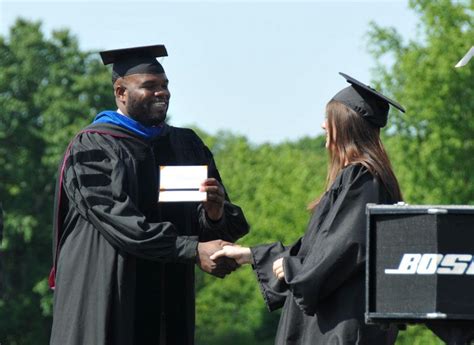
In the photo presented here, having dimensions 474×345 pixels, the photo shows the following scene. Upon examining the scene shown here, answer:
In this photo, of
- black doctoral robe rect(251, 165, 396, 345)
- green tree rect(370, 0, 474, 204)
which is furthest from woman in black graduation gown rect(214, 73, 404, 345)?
green tree rect(370, 0, 474, 204)

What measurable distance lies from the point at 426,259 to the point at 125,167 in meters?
2.33

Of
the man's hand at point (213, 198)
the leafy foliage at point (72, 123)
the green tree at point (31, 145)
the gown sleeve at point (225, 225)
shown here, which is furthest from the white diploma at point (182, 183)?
the green tree at point (31, 145)

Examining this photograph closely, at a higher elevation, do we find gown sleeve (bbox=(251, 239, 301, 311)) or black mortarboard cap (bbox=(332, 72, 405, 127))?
black mortarboard cap (bbox=(332, 72, 405, 127))

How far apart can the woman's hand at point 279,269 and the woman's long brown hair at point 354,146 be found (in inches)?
18.2

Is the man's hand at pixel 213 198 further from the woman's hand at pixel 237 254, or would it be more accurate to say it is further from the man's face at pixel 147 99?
the man's face at pixel 147 99

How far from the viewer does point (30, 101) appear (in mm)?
48531

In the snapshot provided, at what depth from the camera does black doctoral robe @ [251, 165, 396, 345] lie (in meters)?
7.40

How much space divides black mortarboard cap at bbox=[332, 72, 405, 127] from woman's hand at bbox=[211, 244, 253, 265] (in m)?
1.00

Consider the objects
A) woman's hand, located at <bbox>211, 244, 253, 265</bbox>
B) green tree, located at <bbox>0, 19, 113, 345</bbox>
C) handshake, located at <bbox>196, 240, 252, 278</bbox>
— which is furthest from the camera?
green tree, located at <bbox>0, 19, 113, 345</bbox>

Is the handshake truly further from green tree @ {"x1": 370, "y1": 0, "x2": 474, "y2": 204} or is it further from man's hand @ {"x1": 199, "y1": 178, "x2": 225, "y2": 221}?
green tree @ {"x1": 370, "y1": 0, "x2": 474, "y2": 204}

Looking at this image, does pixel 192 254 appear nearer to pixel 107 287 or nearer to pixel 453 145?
pixel 107 287

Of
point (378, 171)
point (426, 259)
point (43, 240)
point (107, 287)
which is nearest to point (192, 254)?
point (107, 287)

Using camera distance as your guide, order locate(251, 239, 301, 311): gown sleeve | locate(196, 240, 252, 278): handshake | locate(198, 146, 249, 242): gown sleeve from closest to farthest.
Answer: locate(251, 239, 301, 311): gown sleeve, locate(196, 240, 252, 278): handshake, locate(198, 146, 249, 242): gown sleeve

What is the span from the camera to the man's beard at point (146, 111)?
28.6 ft
